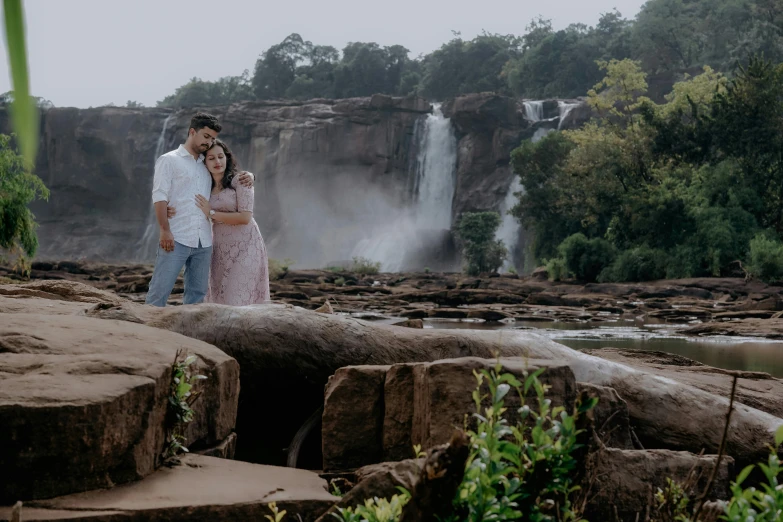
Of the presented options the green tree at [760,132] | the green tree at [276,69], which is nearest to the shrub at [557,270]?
the green tree at [760,132]

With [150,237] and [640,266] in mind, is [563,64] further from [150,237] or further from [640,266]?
[640,266]

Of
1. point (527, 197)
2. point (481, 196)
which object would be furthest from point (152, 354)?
point (481, 196)

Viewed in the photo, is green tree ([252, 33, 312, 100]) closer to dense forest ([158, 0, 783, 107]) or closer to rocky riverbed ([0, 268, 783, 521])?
dense forest ([158, 0, 783, 107])

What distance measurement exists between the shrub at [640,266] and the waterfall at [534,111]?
17035 mm

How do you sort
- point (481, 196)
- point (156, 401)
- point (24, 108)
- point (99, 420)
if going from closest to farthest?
point (24, 108), point (99, 420), point (156, 401), point (481, 196)

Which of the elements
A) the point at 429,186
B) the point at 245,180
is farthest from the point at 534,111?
the point at 245,180

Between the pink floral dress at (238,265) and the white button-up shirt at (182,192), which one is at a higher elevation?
the white button-up shirt at (182,192)

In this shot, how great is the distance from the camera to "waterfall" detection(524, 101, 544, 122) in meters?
46.1

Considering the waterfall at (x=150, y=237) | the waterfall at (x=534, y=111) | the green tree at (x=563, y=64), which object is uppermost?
the green tree at (x=563, y=64)

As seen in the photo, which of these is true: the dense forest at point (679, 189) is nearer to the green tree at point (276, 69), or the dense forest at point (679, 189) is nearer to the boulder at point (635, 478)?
the boulder at point (635, 478)

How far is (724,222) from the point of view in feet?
95.2

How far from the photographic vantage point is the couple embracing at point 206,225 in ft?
19.7

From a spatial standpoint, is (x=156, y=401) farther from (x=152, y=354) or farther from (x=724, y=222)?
(x=724, y=222)

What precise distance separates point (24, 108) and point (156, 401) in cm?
254
